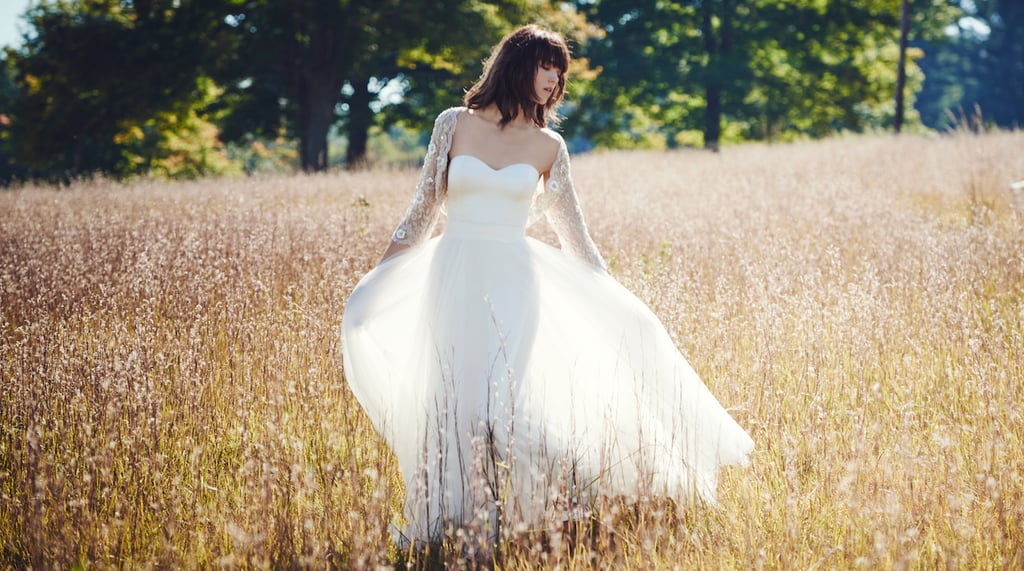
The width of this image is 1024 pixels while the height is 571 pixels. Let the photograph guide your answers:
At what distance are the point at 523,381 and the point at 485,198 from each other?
2.55 ft

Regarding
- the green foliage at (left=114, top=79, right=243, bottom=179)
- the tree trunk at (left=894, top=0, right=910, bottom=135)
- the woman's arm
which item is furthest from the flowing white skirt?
the green foliage at (left=114, top=79, right=243, bottom=179)

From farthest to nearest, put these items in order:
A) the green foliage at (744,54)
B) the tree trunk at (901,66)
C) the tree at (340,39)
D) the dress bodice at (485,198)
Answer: the green foliage at (744,54) → the tree trunk at (901,66) → the tree at (340,39) → the dress bodice at (485,198)

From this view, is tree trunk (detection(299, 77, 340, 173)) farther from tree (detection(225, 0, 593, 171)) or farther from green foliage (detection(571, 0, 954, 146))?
green foliage (detection(571, 0, 954, 146))

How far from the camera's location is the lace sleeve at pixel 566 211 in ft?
10.6

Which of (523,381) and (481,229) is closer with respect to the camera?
(523,381)

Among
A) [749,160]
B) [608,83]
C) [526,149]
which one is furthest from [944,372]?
[608,83]

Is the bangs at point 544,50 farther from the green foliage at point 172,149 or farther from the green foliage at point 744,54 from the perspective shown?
the green foliage at point 172,149

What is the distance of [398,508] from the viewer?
9.27 ft

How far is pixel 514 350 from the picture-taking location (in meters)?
2.78

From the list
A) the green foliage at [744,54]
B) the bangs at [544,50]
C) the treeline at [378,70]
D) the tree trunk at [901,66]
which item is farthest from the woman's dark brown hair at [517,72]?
the green foliage at [744,54]

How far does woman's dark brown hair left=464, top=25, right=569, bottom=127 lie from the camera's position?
3096mm

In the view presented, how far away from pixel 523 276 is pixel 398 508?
1046 millimetres

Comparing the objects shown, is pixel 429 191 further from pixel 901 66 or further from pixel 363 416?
pixel 901 66

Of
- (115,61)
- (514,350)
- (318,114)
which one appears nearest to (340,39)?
(318,114)
